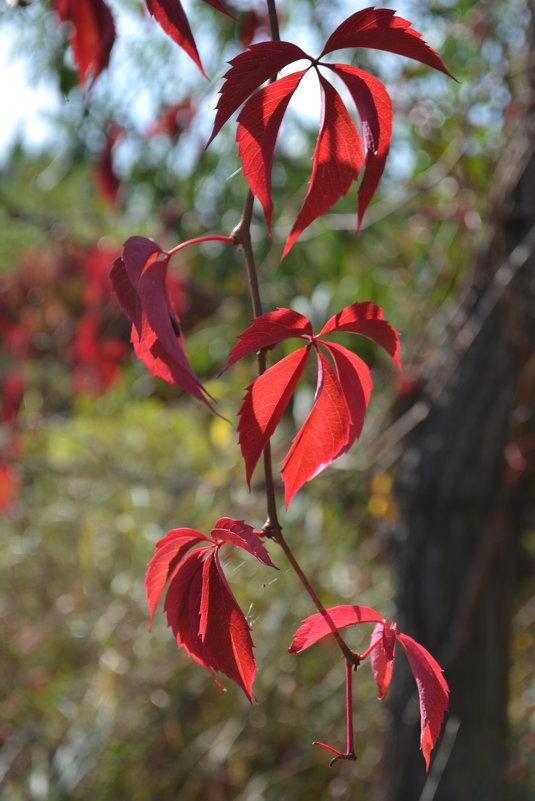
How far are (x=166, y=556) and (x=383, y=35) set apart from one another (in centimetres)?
32

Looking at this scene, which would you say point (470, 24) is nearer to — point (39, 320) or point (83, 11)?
point (83, 11)

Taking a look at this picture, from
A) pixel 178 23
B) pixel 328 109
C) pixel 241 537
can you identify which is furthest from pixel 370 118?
pixel 241 537

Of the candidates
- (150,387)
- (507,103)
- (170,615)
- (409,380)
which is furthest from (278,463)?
(170,615)

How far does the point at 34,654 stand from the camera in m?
2.27

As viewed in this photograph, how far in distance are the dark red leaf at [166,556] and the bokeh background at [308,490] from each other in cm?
72

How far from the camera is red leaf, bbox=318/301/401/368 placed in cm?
48

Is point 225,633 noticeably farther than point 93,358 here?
No

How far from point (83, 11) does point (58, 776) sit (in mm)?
1468

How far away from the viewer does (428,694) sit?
17.7 inches

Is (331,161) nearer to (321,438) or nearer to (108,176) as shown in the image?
(321,438)

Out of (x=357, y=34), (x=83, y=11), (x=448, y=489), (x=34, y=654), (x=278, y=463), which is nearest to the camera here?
(x=357, y=34)

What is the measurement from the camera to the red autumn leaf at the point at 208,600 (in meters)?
0.45

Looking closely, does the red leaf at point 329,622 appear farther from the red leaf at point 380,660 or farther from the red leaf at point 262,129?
the red leaf at point 262,129

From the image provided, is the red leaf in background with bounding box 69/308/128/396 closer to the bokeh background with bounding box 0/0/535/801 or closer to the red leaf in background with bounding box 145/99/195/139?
the bokeh background with bounding box 0/0/535/801
